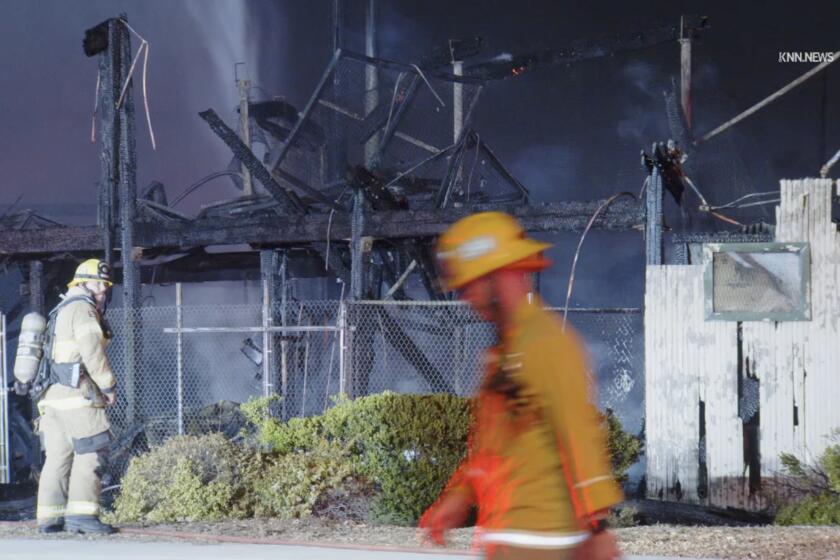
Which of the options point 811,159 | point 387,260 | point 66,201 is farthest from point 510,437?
point 66,201

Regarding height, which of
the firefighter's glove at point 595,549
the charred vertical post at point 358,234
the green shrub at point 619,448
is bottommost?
the green shrub at point 619,448

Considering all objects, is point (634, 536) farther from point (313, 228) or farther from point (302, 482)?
point (313, 228)

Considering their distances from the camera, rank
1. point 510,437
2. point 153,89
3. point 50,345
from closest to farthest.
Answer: point 510,437 < point 50,345 < point 153,89

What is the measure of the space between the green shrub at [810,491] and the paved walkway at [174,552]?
8.63ft

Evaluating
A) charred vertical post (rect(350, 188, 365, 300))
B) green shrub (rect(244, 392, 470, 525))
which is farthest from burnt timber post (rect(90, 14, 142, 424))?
green shrub (rect(244, 392, 470, 525))

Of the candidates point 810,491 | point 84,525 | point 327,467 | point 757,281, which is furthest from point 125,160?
point 810,491

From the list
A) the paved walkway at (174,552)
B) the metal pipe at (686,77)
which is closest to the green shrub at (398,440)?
the paved walkway at (174,552)

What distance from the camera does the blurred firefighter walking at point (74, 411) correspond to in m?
6.81

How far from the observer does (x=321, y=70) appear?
61.8 ft

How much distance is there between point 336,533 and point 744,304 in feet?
14.4

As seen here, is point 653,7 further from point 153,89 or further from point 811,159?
point 153,89

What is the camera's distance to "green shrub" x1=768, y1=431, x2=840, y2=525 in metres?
8.00

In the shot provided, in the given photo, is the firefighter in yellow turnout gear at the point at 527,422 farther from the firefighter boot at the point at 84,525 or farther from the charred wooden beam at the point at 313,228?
the charred wooden beam at the point at 313,228

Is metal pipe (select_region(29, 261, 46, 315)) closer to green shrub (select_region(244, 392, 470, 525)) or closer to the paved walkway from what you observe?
green shrub (select_region(244, 392, 470, 525))
